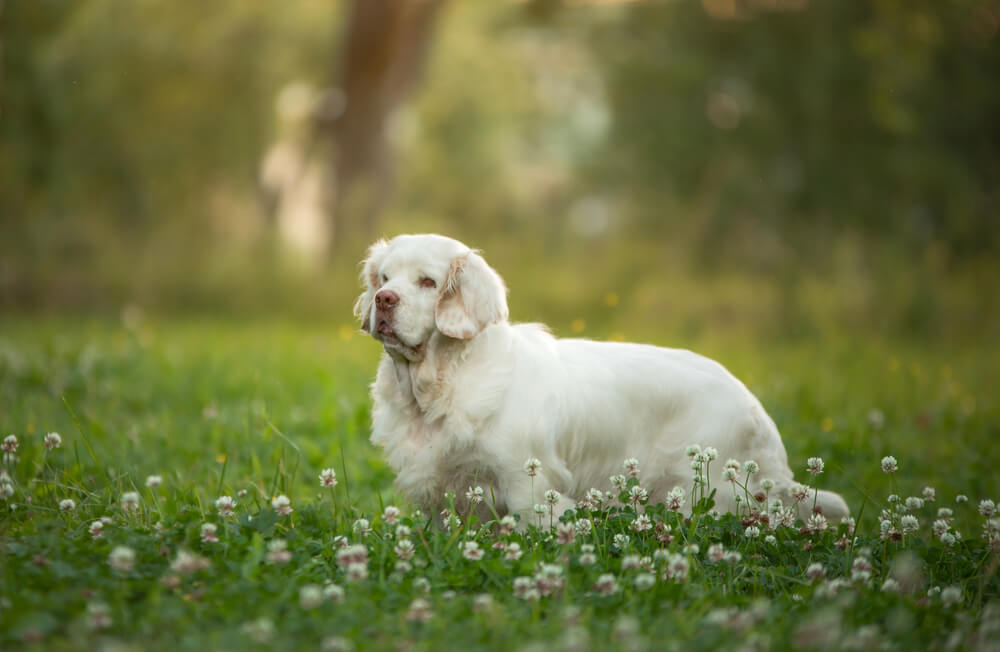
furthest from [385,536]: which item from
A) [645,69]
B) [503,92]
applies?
[503,92]

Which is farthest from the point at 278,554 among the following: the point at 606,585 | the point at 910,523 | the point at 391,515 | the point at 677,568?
the point at 910,523

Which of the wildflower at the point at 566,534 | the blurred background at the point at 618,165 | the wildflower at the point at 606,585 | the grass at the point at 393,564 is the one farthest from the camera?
the blurred background at the point at 618,165

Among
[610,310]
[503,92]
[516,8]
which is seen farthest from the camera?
[503,92]

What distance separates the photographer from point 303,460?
500 cm

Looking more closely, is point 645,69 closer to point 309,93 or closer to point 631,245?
point 631,245

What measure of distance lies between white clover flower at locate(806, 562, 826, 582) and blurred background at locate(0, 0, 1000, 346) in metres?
8.03

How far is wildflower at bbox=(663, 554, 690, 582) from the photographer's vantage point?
289cm

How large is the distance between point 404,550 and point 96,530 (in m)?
1.09

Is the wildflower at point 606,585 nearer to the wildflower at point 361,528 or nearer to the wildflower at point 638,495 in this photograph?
the wildflower at point 638,495

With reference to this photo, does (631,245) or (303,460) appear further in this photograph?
(631,245)

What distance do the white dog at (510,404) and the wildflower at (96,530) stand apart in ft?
3.82

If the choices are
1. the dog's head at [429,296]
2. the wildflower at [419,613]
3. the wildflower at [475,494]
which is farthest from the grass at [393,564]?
Answer: the dog's head at [429,296]

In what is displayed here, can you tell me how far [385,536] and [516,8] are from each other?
13.3 m

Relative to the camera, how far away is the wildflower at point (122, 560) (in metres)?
2.59
